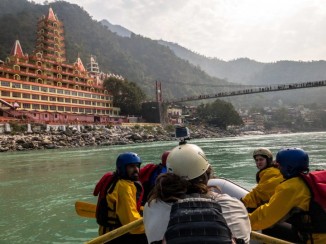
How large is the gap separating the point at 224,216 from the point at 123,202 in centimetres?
170

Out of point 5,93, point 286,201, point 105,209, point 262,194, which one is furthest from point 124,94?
point 286,201

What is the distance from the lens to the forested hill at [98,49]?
117 m

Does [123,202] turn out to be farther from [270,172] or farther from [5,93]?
[5,93]

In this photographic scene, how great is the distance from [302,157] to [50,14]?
75615 mm

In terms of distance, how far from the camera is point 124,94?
69438 millimetres

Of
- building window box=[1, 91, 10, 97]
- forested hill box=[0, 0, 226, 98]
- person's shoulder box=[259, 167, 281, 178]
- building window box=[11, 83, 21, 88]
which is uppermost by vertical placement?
forested hill box=[0, 0, 226, 98]

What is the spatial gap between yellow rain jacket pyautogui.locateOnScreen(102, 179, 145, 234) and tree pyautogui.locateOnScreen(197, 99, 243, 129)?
85515 millimetres

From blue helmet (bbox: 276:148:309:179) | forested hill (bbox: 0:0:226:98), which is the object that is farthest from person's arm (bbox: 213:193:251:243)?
forested hill (bbox: 0:0:226:98)

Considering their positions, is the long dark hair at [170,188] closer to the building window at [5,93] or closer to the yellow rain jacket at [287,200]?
the yellow rain jacket at [287,200]

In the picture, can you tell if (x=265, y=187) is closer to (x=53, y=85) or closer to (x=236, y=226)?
(x=236, y=226)

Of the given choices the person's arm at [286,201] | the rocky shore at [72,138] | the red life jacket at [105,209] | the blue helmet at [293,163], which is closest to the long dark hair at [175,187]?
the person's arm at [286,201]

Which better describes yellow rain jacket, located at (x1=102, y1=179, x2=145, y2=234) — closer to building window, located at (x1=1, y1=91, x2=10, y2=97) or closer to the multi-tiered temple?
the multi-tiered temple

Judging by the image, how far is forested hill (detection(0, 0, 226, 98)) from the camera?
116812 mm

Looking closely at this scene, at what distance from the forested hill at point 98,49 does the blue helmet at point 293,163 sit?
111438 millimetres
